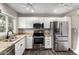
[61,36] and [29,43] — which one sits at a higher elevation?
[61,36]

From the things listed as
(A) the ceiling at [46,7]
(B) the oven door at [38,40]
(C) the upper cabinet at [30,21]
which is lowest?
→ (B) the oven door at [38,40]

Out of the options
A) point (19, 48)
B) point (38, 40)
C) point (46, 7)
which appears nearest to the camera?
point (19, 48)

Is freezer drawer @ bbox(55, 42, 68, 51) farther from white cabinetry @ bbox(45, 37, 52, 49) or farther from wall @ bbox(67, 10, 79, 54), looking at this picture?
white cabinetry @ bbox(45, 37, 52, 49)

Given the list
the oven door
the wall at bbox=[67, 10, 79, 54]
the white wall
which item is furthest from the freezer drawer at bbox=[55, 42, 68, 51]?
the white wall

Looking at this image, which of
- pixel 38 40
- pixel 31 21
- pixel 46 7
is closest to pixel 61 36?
pixel 38 40

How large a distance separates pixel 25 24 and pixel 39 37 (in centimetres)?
104

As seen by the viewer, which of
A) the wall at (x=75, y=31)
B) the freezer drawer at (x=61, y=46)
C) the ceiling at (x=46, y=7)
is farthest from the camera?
the freezer drawer at (x=61, y=46)

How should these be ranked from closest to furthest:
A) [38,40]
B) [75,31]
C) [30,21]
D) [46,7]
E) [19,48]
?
1. [19,48]
2. [46,7]
3. [75,31]
4. [38,40]
5. [30,21]

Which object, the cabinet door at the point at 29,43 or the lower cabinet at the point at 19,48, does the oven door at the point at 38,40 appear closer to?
the cabinet door at the point at 29,43

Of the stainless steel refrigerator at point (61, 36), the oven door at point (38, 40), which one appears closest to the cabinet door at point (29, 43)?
the oven door at point (38, 40)

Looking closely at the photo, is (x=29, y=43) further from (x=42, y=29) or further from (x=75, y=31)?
(x=75, y=31)
